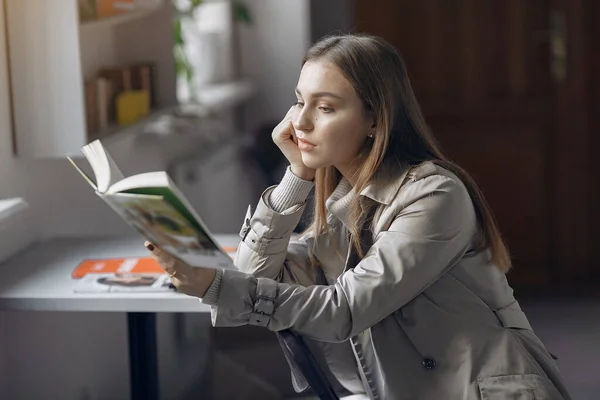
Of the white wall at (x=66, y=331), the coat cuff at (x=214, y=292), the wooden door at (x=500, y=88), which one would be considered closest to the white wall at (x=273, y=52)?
the wooden door at (x=500, y=88)

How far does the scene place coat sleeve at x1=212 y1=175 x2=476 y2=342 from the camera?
166cm

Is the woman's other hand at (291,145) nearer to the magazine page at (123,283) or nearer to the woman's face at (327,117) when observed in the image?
the woman's face at (327,117)

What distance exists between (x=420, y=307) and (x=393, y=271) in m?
0.11

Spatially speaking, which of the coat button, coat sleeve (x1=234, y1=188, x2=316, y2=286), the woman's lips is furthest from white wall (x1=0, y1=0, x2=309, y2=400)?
the coat button

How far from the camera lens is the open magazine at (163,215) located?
1476mm

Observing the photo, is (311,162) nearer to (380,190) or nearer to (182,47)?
(380,190)

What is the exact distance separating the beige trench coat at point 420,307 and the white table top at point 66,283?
1.57ft

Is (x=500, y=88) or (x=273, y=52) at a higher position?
(x=273, y=52)

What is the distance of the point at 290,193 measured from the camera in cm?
190

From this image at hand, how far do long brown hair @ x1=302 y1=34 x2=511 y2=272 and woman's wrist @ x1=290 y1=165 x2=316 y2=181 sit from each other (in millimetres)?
121

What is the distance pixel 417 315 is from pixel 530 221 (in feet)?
11.3

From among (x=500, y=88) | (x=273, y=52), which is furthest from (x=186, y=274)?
(x=273, y=52)

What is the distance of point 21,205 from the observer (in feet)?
8.85

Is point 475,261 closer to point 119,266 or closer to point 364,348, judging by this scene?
point 364,348
